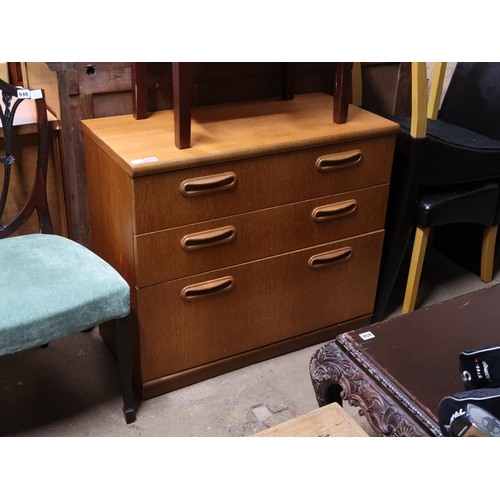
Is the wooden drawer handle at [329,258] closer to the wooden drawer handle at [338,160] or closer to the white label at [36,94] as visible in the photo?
the wooden drawer handle at [338,160]

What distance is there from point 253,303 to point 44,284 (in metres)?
→ 0.61

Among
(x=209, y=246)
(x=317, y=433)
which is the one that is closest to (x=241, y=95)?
(x=209, y=246)

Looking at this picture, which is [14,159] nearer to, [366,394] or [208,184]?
[208,184]

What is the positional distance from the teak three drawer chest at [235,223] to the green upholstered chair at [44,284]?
0.29 feet

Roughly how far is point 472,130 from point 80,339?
1.50m

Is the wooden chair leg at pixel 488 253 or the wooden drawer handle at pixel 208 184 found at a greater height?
the wooden drawer handle at pixel 208 184

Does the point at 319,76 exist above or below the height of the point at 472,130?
above

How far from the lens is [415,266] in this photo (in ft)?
7.12

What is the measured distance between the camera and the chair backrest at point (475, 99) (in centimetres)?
221

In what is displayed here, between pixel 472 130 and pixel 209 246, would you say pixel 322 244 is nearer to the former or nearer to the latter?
pixel 209 246

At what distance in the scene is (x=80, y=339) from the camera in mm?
2066

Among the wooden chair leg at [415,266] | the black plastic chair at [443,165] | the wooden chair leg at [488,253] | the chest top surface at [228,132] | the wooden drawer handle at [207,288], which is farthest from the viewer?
the wooden chair leg at [488,253]

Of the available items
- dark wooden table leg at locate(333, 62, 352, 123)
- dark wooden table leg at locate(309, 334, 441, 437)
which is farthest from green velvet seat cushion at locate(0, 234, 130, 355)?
dark wooden table leg at locate(333, 62, 352, 123)

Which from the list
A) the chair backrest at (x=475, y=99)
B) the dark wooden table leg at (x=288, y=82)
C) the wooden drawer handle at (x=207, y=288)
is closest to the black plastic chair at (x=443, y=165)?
the chair backrest at (x=475, y=99)
